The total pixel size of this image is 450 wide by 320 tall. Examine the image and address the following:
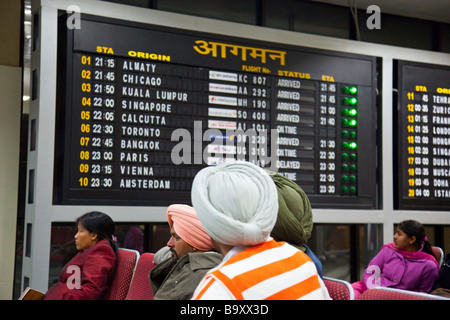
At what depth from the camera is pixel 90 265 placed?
309 centimetres

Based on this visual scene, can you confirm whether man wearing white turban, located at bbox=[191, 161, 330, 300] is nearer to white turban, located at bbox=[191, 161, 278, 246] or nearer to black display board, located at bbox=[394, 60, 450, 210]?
white turban, located at bbox=[191, 161, 278, 246]

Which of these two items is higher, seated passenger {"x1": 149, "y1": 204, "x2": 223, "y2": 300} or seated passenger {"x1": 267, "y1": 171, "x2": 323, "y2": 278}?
seated passenger {"x1": 267, "y1": 171, "x2": 323, "y2": 278}

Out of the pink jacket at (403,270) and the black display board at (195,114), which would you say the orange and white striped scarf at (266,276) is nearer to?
the black display board at (195,114)

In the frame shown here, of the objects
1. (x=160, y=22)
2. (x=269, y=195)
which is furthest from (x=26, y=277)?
(x=269, y=195)

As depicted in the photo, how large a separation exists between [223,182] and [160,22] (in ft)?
9.57

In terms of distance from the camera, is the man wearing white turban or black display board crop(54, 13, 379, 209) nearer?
the man wearing white turban

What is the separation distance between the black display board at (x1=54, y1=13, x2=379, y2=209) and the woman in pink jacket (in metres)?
0.59

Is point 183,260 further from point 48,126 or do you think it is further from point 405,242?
point 405,242

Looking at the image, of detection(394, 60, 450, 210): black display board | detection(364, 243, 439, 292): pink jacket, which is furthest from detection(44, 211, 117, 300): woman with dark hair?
detection(394, 60, 450, 210): black display board

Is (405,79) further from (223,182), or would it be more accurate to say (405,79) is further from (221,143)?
(223,182)

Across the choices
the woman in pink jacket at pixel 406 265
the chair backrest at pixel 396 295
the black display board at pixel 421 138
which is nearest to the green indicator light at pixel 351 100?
the black display board at pixel 421 138

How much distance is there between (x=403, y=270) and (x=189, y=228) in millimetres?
2132

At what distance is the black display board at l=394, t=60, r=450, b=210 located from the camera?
4766 millimetres
